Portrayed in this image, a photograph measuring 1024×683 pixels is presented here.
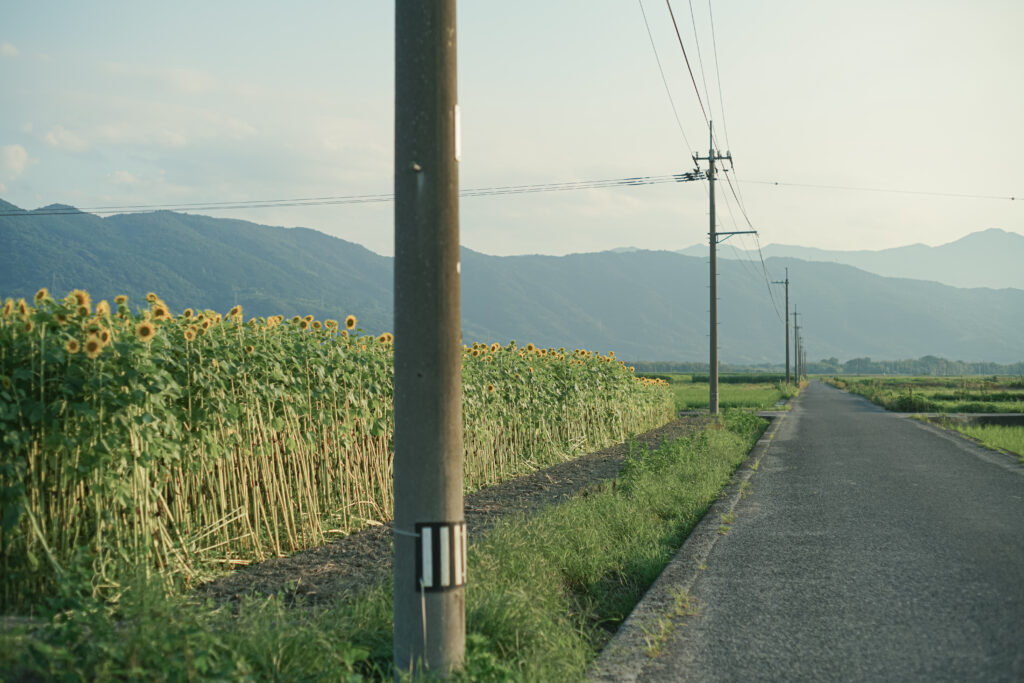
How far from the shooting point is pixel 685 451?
1309 cm

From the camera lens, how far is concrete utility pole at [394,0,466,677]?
3.71 meters

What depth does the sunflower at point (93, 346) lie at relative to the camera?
475 centimetres

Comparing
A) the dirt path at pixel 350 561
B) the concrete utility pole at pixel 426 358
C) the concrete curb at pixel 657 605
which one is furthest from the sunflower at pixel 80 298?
the concrete curb at pixel 657 605

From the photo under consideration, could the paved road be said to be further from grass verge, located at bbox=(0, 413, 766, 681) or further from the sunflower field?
the sunflower field

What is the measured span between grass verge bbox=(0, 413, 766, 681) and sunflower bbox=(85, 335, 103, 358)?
4.63 ft

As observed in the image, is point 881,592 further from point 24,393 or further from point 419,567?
point 24,393

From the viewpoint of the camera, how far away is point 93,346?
15.6 feet

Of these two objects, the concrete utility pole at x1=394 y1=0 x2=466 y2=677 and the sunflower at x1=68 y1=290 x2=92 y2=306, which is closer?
the concrete utility pole at x1=394 y1=0 x2=466 y2=677

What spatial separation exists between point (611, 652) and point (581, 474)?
25.7 ft

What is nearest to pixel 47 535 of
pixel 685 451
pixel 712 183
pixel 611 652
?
pixel 611 652

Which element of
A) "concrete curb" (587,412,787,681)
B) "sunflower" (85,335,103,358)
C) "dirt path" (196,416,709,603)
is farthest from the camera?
"dirt path" (196,416,709,603)

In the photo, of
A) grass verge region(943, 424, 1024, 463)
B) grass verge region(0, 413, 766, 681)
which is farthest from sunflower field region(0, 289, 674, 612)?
grass verge region(943, 424, 1024, 463)

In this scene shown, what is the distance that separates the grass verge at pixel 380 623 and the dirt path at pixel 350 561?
427mm

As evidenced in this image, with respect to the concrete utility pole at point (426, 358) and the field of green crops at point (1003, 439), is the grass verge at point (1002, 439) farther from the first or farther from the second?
the concrete utility pole at point (426, 358)
